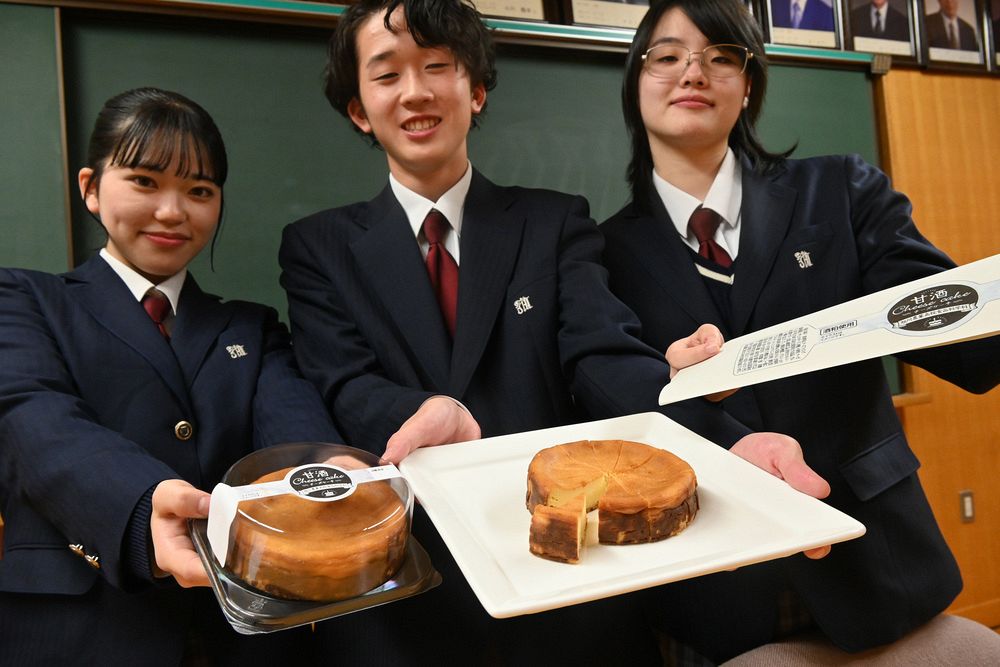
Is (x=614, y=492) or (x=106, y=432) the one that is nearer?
(x=614, y=492)

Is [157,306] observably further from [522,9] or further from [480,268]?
[522,9]

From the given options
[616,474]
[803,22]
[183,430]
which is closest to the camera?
[616,474]

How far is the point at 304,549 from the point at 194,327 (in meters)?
0.72

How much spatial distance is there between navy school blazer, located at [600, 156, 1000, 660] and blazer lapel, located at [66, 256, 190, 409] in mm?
956

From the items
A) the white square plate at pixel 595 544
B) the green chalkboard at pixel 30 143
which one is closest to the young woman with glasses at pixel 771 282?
the white square plate at pixel 595 544

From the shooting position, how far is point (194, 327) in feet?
4.39

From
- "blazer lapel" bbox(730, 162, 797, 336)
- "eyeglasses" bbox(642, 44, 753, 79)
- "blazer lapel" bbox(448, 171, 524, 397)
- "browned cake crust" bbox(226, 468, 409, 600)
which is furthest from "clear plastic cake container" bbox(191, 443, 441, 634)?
"eyeglasses" bbox(642, 44, 753, 79)

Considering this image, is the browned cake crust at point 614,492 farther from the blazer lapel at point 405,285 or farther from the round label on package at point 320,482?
the blazer lapel at point 405,285

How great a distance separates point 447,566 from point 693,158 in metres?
1.07

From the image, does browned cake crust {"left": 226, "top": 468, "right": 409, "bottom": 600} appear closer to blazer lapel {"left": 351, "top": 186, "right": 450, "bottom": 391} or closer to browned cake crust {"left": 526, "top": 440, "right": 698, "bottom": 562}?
browned cake crust {"left": 526, "top": 440, "right": 698, "bottom": 562}

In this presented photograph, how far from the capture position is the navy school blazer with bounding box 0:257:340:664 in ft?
3.31

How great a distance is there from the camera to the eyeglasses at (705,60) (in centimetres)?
149

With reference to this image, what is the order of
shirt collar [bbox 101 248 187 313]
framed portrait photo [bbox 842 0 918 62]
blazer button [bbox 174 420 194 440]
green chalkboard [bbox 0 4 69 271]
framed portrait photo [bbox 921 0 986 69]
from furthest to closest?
framed portrait photo [bbox 921 0 986 69]
framed portrait photo [bbox 842 0 918 62]
green chalkboard [bbox 0 4 69 271]
shirt collar [bbox 101 248 187 313]
blazer button [bbox 174 420 194 440]

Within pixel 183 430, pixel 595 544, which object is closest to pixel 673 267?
pixel 595 544
